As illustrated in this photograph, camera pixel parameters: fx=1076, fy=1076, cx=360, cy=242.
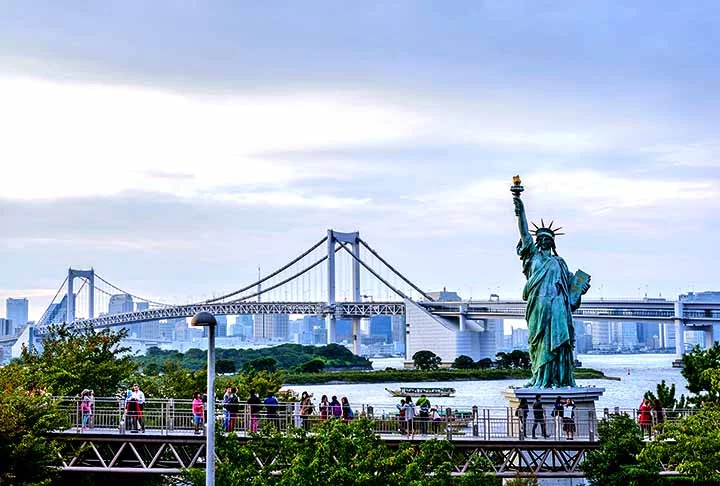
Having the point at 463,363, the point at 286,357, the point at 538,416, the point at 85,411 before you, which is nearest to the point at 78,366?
the point at 85,411

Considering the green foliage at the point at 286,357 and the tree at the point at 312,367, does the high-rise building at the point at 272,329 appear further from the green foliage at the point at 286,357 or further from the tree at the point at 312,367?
the tree at the point at 312,367

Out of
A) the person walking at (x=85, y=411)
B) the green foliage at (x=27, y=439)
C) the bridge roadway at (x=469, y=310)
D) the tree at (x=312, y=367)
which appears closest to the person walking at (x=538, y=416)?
the person walking at (x=85, y=411)

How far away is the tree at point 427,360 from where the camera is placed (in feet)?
329

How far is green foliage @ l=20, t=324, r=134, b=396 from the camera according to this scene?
28391 millimetres

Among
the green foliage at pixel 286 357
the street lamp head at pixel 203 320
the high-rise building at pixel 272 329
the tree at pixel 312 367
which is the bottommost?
the street lamp head at pixel 203 320

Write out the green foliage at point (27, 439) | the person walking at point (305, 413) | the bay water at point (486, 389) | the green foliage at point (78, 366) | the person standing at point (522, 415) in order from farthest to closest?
the bay water at point (486, 389), the green foliage at point (78, 366), the person standing at point (522, 415), the person walking at point (305, 413), the green foliage at point (27, 439)

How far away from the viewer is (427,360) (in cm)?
10012

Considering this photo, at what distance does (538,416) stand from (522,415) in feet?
1.25

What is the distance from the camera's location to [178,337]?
198 meters

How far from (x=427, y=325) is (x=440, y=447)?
83.1 metres

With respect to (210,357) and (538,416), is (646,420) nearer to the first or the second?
(538,416)

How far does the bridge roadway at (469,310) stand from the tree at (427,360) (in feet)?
16.0

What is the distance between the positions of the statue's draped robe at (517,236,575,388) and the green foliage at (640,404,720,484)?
326 centimetres

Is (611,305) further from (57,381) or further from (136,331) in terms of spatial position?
(136,331)
